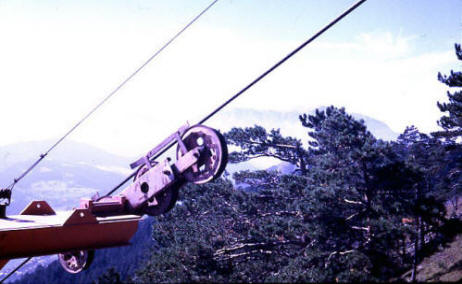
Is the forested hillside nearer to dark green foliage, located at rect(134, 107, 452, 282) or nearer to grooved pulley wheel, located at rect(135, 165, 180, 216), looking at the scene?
dark green foliage, located at rect(134, 107, 452, 282)

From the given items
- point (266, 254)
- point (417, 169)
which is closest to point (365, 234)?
point (417, 169)

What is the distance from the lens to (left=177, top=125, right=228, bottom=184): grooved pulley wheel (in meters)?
4.44

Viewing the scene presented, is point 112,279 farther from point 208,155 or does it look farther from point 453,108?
point 453,108

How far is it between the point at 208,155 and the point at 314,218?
867 cm

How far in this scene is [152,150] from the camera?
192 inches

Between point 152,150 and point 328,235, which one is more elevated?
point 152,150

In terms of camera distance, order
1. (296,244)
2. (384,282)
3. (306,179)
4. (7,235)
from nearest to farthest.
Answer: (384,282) → (7,235) → (296,244) → (306,179)

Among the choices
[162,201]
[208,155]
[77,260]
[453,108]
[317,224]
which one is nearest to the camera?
[208,155]

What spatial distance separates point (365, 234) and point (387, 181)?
2.30 metres

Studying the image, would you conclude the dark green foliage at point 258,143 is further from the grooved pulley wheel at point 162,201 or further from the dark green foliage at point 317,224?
the grooved pulley wheel at point 162,201

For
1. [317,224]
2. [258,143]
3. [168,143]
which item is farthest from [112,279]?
[258,143]

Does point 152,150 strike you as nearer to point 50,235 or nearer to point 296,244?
point 50,235

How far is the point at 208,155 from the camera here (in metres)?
4.59

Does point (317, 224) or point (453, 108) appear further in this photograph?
point (453, 108)
